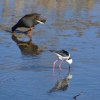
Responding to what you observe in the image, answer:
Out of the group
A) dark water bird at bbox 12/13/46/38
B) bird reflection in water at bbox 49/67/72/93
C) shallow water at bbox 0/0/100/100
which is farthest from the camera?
dark water bird at bbox 12/13/46/38

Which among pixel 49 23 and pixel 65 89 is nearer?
pixel 65 89

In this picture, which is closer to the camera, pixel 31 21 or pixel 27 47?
pixel 27 47

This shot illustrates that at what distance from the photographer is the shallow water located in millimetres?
9516

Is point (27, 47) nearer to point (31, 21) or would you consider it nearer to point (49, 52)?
point (49, 52)

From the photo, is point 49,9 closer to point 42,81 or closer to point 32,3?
point 32,3

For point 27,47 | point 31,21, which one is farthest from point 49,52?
point 31,21

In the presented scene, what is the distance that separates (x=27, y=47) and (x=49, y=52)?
3.45 ft

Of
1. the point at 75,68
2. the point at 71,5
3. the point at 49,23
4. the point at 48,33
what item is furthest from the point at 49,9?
the point at 75,68

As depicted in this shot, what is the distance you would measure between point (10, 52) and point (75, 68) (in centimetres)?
229

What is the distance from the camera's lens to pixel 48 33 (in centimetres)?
1520

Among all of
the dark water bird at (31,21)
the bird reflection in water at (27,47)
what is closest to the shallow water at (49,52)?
the bird reflection in water at (27,47)

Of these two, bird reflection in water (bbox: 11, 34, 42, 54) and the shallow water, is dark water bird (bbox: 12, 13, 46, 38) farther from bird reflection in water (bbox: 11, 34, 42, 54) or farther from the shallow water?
bird reflection in water (bbox: 11, 34, 42, 54)

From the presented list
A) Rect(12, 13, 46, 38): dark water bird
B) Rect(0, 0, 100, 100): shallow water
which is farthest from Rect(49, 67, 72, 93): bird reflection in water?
Rect(12, 13, 46, 38): dark water bird

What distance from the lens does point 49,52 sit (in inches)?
502
